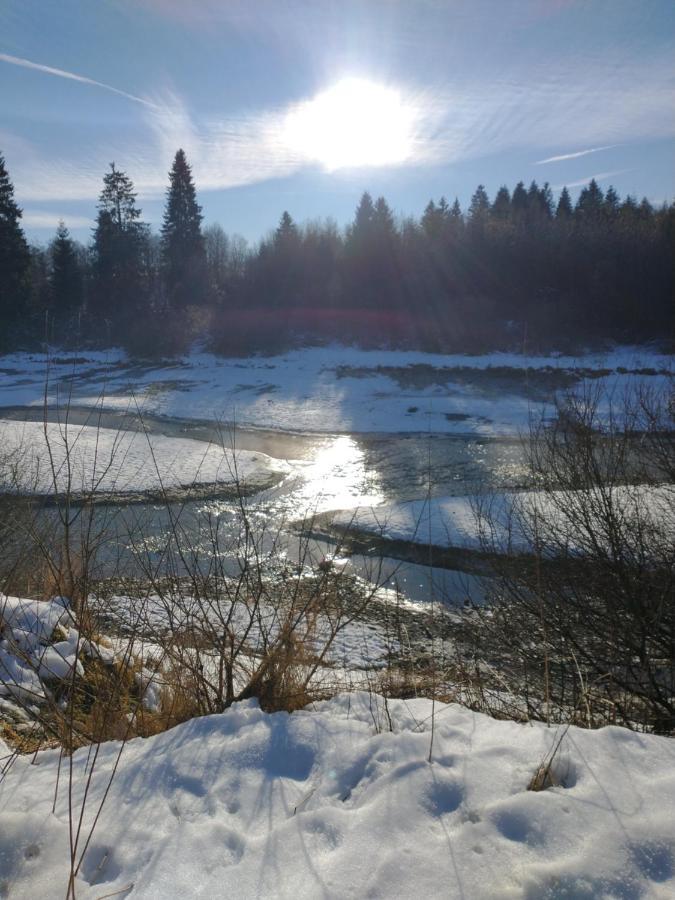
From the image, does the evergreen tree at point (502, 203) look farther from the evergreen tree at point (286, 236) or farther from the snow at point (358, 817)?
the snow at point (358, 817)

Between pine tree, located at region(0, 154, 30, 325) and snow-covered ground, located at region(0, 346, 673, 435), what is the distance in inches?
150

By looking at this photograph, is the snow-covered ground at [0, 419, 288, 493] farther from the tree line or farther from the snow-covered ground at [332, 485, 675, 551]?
the tree line

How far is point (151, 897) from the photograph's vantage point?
1.56 m

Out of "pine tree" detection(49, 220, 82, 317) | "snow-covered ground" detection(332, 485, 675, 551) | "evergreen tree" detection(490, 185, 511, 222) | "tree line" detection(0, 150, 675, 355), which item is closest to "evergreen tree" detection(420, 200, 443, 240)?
"tree line" detection(0, 150, 675, 355)

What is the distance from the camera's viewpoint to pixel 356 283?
39.8m

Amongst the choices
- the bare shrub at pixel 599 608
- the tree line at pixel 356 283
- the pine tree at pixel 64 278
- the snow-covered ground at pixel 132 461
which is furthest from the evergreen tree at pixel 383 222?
the bare shrub at pixel 599 608

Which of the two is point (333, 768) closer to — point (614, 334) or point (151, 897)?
point (151, 897)

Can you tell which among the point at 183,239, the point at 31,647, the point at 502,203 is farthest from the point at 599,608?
the point at 502,203

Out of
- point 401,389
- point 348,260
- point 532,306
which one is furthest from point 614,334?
point 348,260

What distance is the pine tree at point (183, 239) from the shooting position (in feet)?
138

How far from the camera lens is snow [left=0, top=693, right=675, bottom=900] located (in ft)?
5.08

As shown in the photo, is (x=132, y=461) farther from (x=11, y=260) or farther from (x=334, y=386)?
(x=11, y=260)

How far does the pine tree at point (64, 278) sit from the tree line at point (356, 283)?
9cm

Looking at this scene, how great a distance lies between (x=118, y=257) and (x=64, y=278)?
4.87 metres
